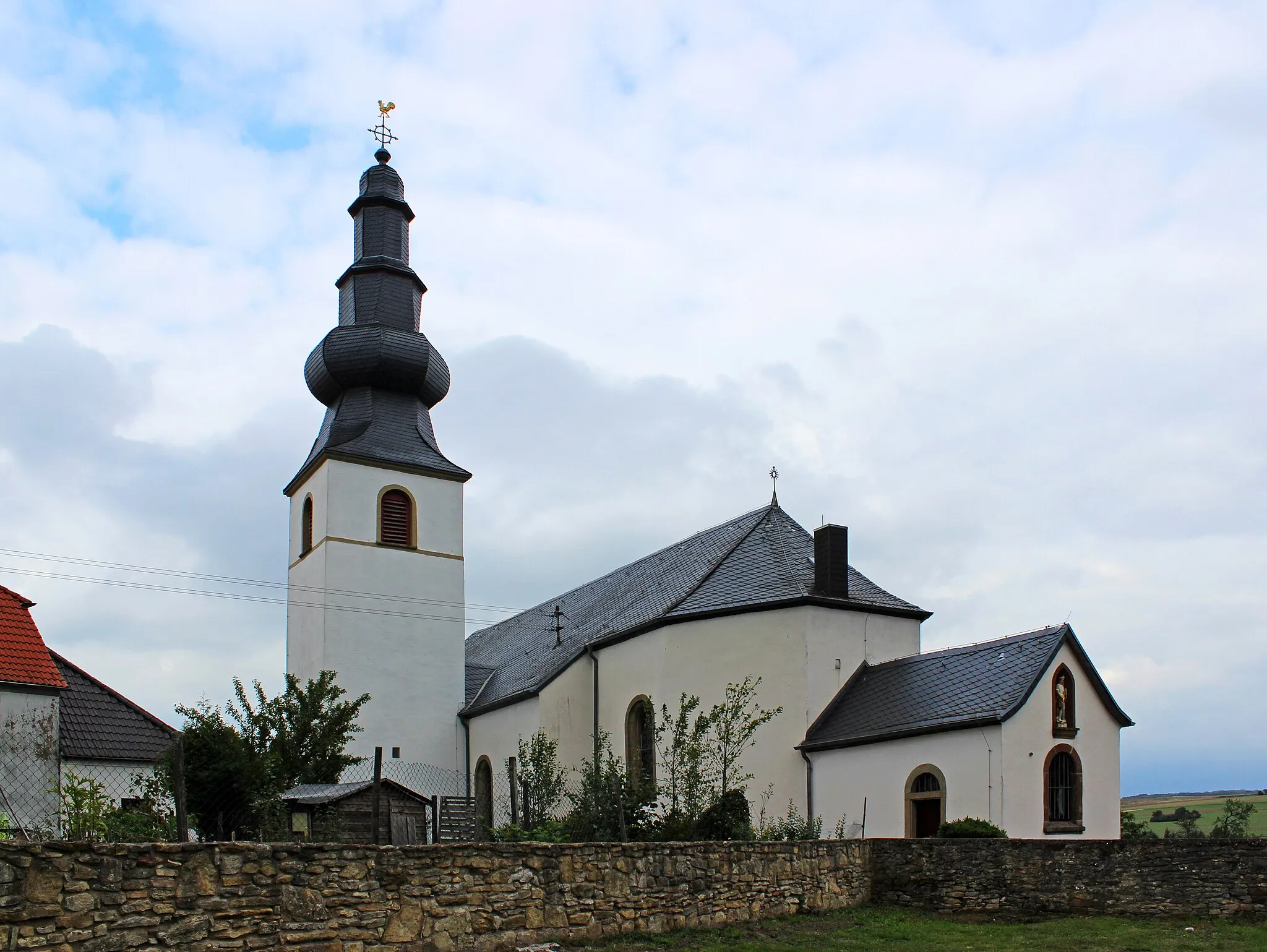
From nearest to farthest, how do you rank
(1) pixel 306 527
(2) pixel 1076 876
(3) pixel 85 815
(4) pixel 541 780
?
1. (3) pixel 85 815
2. (2) pixel 1076 876
3. (4) pixel 541 780
4. (1) pixel 306 527

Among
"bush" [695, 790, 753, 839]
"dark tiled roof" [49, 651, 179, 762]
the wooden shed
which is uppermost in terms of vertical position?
"dark tiled roof" [49, 651, 179, 762]

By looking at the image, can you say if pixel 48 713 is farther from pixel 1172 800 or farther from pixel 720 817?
pixel 1172 800

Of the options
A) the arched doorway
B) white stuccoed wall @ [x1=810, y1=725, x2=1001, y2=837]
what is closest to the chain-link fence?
the arched doorway

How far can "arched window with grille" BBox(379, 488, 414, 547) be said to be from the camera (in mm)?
31625

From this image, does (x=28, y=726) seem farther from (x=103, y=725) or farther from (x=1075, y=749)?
(x=1075, y=749)

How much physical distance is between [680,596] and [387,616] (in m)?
8.80

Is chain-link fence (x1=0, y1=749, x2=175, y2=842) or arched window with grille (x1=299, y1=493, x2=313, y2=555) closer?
chain-link fence (x1=0, y1=749, x2=175, y2=842)

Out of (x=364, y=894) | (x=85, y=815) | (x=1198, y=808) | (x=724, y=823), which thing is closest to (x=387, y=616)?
(x=724, y=823)

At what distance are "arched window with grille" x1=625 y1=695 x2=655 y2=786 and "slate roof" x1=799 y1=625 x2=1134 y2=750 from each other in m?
4.16

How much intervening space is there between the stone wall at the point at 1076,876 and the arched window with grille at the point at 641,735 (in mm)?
9374

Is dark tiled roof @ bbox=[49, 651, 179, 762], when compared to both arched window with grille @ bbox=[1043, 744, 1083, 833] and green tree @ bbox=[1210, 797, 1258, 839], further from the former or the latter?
green tree @ bbox=[1210, 797, 1258, 839]

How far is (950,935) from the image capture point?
14.0 metres

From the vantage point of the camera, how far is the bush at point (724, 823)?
61.0 ft

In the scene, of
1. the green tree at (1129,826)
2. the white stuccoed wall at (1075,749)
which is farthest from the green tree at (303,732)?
the green tree at (1129,826)
